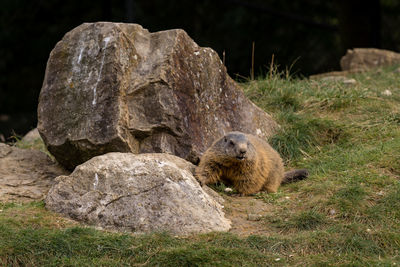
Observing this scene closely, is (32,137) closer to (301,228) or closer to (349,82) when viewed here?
(349,82)

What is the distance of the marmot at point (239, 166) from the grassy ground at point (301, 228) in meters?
0.15

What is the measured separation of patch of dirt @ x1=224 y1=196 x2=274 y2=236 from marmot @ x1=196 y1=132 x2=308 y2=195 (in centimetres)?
17

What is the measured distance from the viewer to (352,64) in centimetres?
1006

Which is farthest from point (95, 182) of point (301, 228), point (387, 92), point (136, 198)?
point (387, 92)

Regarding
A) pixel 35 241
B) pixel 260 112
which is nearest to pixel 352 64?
pixel 260 112

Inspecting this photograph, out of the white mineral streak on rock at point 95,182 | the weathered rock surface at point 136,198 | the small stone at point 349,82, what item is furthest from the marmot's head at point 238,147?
the small stone at point 349,82

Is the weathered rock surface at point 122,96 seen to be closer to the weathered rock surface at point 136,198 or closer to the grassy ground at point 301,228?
the weathered rock surface at point 136,198

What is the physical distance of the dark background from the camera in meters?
12.1

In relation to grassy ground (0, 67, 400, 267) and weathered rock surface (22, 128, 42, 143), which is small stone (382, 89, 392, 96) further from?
weathered rock surface (22, 128, 42, 143)

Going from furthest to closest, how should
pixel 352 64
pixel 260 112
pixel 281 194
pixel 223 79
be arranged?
pixel 352 64
pixel 260 112
pixel 223 79
pixel 281 194

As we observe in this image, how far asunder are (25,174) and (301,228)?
8.91 ft

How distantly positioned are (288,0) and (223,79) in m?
8.39

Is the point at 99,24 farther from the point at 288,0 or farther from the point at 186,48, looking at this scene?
the point at 288,0

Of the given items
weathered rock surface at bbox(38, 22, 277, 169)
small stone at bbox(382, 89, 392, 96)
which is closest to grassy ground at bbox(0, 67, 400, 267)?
weathered rock surface at bbox(38, 22, 277, 169)
